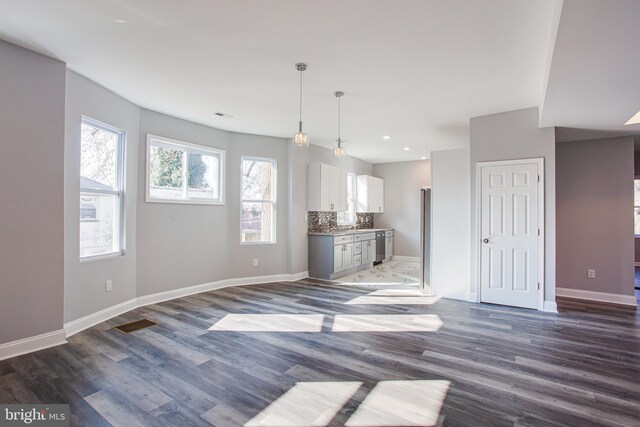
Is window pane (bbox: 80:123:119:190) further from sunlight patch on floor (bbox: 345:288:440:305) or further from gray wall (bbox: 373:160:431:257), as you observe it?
gray wall (bbox: 373:160:431:257)

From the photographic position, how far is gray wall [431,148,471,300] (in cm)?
477

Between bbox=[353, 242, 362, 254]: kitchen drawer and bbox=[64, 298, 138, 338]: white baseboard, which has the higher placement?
bbox=[353, 242, 362, 254]: kitchen drawer

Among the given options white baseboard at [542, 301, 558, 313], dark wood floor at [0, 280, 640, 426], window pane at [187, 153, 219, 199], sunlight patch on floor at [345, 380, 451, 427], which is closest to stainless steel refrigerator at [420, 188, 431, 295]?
dark wood floor at [0, 280, 640, 426]

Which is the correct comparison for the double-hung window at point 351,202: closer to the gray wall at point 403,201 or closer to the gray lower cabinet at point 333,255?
the gray lower cabinet at point 333,255

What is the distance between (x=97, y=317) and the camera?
368 cm

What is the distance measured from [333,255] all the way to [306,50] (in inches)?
159

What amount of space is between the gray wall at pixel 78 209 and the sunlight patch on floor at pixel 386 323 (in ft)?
9.12

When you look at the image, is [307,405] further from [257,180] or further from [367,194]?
[367,194]

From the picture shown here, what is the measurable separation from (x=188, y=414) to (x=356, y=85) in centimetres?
339

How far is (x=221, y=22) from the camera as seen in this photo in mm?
2414

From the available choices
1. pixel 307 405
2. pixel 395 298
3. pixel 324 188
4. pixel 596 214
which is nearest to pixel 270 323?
pixel 307 405

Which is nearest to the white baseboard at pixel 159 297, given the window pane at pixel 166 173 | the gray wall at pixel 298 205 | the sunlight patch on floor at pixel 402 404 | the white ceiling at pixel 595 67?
the gray wall at pixel 298 205

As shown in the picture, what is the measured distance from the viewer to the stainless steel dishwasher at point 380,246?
25.9ft

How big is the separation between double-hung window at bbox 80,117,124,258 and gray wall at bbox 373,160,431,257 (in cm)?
664
